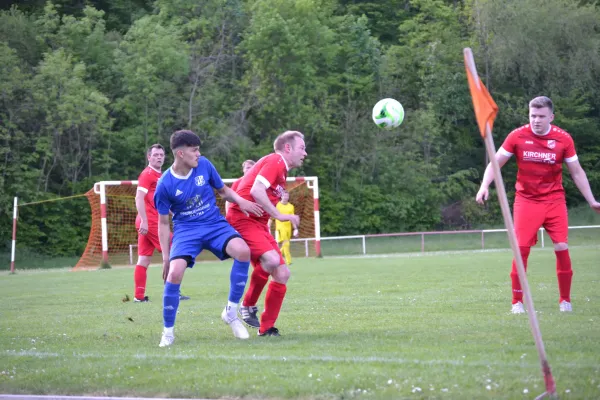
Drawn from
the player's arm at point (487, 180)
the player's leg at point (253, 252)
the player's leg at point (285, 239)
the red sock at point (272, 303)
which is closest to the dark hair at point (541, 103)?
the player's arm at point (487, 180)

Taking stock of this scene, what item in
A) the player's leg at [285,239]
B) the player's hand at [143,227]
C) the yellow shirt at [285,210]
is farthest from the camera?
the player's leg at [285,239]

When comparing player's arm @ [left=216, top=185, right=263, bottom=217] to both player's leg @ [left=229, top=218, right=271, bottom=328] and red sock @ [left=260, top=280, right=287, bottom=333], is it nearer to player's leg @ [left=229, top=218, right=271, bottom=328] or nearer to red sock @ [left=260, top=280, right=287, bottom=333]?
player's leg @ [left=229, top=218, right=271, bottom=328]

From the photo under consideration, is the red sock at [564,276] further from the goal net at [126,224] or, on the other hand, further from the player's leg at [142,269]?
the goal net at [126,224]

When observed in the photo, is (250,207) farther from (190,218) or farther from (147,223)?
(147,223)

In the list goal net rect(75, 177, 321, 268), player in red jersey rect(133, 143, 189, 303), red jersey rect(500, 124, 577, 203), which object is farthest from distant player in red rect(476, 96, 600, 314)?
goal net rect(75, 177, 321, 268)

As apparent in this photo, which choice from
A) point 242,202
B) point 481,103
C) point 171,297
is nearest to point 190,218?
point 242,202

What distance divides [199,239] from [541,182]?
378 cm

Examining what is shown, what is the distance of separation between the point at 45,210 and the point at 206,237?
1255 inches

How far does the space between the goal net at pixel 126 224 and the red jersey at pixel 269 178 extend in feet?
60.8

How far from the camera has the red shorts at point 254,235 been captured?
323 inches

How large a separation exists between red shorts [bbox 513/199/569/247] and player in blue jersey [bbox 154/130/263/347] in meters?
2.90

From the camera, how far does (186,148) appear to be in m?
7.77

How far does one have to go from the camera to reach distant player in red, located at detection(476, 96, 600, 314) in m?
9.00

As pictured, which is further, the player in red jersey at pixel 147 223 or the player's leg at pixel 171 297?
the player in red jersey at pixel 147 223
